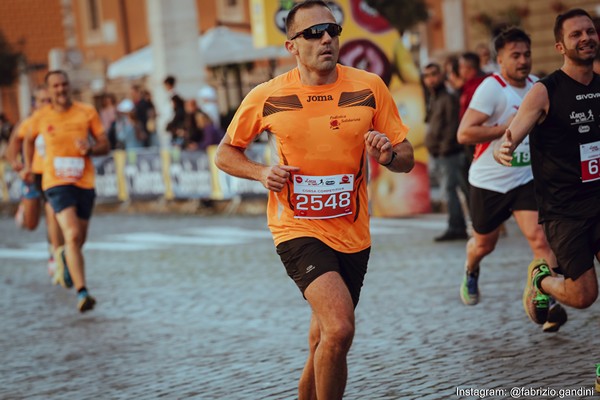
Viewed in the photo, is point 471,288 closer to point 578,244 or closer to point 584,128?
point 578,244

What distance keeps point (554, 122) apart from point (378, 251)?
7374 millimetres

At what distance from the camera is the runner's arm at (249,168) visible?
230 inches

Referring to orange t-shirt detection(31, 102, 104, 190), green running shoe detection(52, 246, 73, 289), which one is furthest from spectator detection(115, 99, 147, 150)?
orange t-shirt detection(31, 102, 104, 190)

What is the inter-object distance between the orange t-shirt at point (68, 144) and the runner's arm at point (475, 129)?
13.9 ft

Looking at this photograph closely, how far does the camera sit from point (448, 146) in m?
14.3

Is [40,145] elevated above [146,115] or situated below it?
above

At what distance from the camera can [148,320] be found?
1035cm

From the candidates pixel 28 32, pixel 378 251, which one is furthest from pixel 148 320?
pixel 28 32

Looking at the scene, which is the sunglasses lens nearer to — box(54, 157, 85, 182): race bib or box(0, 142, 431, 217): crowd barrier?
box(54, 157, 85, 182): race bib

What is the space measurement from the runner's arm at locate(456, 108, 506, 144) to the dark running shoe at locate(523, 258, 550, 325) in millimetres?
1069

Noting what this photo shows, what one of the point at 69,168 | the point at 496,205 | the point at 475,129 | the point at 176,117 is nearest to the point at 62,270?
the point at 69,168

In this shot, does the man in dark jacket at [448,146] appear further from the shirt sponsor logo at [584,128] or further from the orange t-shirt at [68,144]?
the shirt sponsor logo at [584,128]

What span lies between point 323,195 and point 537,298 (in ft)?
6.50

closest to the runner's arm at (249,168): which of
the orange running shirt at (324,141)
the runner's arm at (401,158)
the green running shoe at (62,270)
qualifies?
the orange running shirt at (324,141)
